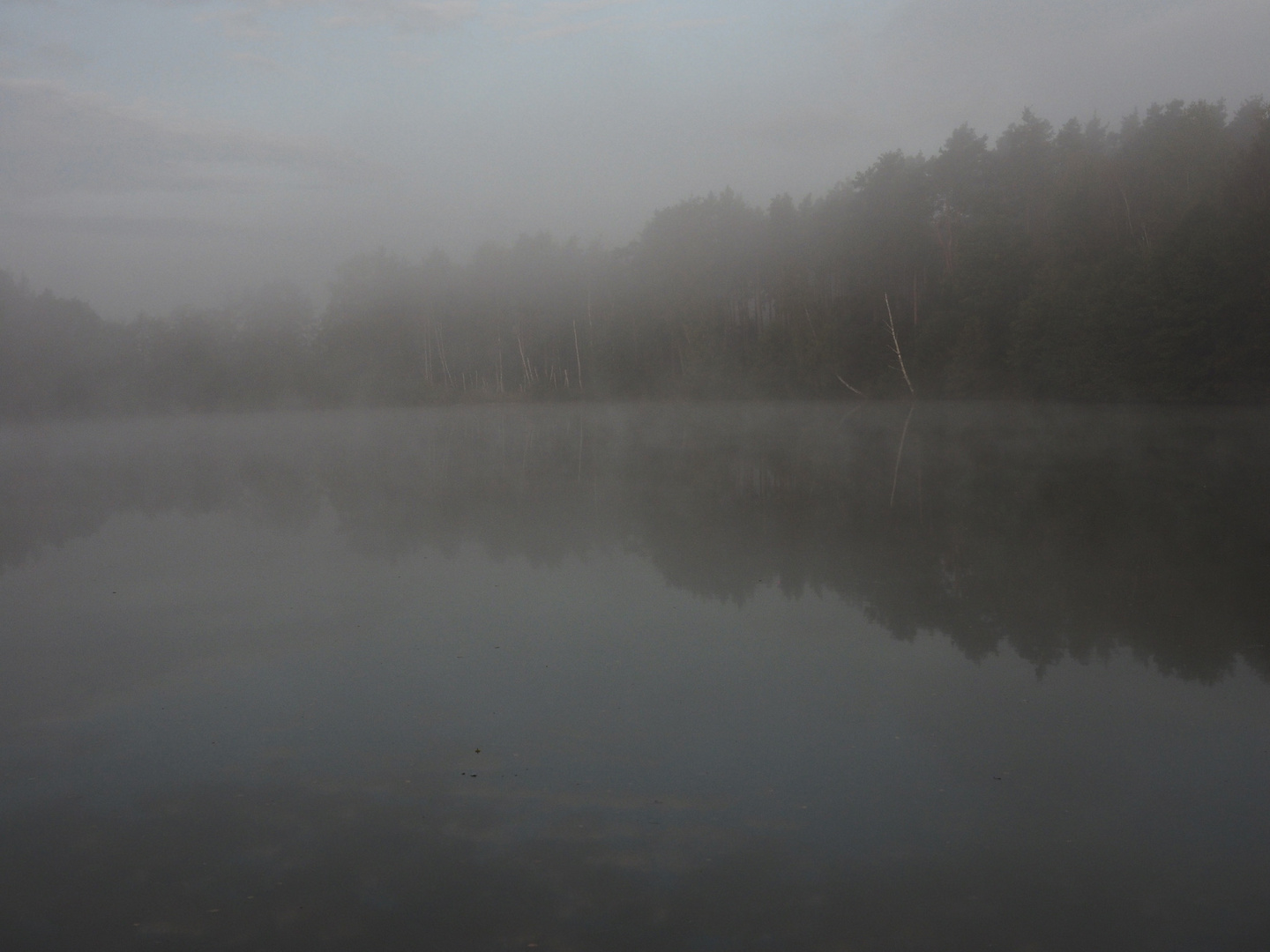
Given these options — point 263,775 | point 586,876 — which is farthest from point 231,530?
point 586,876

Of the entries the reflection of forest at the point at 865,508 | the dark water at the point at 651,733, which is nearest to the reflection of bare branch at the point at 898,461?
the reflection of forest at the point at 865,508

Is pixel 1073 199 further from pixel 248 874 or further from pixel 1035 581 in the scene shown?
pixel 248 874

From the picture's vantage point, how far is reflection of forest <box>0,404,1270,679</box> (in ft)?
25.0

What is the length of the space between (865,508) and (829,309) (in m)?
37.6

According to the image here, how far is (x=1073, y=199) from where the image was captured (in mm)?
38781

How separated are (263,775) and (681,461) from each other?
1505 cm

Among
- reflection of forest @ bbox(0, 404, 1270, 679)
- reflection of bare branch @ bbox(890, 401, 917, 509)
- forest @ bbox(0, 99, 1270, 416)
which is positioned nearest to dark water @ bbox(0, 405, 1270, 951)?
reflection of forest @ bbox(0, 404, 1270, 679)

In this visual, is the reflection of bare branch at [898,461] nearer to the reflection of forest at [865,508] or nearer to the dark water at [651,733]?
the reflection of forest at [865,508]

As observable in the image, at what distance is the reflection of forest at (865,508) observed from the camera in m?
7.62

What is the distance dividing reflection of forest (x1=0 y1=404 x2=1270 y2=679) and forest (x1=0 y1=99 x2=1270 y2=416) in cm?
640

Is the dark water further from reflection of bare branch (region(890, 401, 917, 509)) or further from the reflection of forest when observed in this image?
reflection of bare branch (region(890, 401, 917, 509))

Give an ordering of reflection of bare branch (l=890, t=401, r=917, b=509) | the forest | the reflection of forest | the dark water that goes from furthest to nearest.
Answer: the forest
reflection of bare branch (l=890, t=401, r=917, b=509)
the reflection of forest
the dark water

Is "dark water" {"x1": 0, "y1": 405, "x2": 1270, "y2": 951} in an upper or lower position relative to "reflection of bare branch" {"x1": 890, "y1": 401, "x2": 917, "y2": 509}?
upper

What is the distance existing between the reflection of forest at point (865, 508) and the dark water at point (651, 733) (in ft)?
0.30
